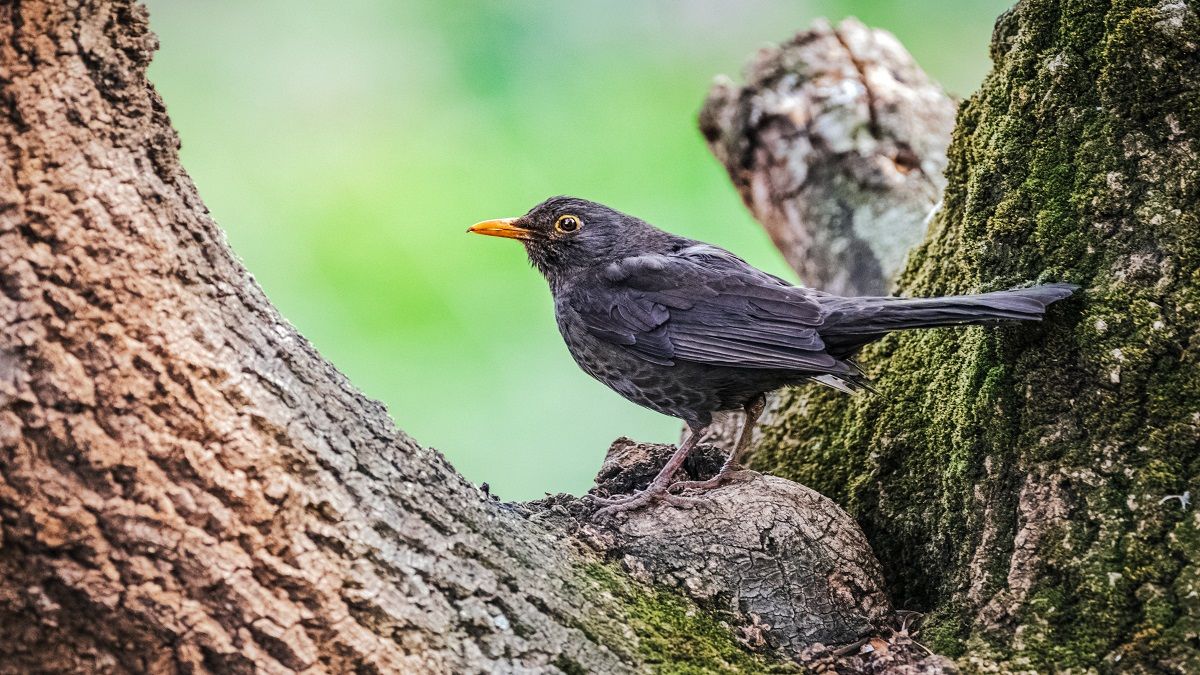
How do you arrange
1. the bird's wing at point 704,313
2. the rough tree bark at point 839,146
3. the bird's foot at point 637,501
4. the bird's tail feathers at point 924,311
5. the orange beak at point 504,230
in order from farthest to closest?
the rough tree bark at point 839,146 → the orange beak at point 504,230 → the bird's wing at point 704,313 → the bird's foot at point 637,501 → the bird's tail feathers at point 924,311

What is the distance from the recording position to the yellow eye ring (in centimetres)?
504

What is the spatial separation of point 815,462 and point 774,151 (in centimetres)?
233

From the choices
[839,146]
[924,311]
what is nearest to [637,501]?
[924,311]

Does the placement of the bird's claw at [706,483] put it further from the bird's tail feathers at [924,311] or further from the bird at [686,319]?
the bird's tail feathers at [924,311]

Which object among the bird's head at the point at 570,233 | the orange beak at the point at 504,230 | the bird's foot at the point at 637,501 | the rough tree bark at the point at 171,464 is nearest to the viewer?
the rough tree bark at the point at 171,464

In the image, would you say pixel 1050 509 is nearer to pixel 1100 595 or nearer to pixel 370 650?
pixel 1100 595

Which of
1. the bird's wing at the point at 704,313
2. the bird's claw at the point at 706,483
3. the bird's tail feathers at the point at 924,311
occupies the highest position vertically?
the bird's wing at the point at 704,313

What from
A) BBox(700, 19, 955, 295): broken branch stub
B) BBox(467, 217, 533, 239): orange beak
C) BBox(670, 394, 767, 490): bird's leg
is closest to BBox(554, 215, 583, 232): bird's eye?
BBox(467, 217, 533, 239): orange beak

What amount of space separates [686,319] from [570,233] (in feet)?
3.37

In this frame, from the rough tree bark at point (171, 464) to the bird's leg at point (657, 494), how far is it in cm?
→ 59

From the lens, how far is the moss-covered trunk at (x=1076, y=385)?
9.40 ft

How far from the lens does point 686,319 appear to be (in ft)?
13.9

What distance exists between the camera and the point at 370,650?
8.29 feet

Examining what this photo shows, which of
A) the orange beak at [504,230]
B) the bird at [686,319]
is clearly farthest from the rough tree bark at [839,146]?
the orange beak at [504,230]
